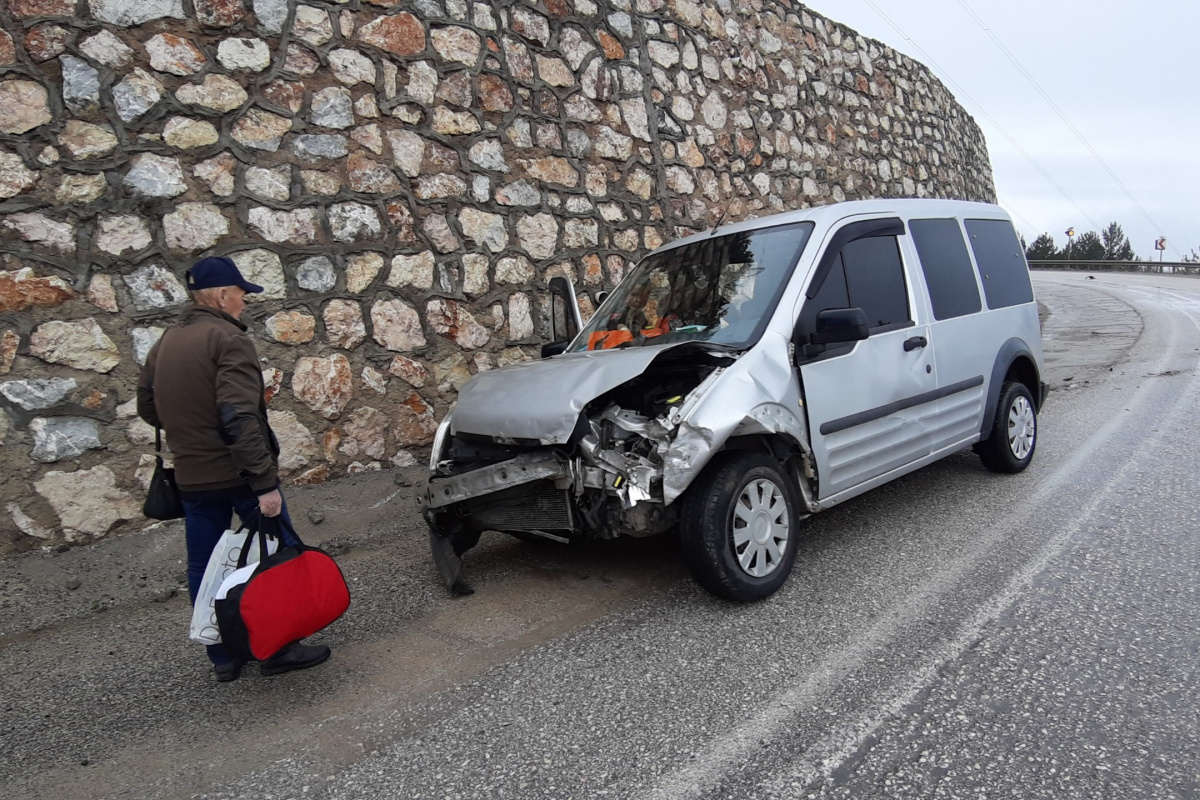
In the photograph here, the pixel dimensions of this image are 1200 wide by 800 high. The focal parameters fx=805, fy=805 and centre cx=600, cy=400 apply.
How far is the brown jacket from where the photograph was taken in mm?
3314

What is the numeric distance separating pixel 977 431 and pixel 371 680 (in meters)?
4.26

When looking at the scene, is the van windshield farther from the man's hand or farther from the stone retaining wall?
the man's hand

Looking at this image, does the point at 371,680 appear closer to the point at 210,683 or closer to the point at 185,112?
the point at 210,683

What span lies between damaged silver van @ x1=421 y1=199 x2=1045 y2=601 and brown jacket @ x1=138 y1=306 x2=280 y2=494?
102cm

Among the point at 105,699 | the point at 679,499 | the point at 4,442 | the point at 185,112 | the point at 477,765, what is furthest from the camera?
the point at 185,112

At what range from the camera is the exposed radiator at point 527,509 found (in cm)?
394

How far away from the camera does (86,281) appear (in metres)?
4.83

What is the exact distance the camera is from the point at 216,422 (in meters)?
3.43

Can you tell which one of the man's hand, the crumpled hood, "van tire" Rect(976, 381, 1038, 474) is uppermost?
the crumpled hood

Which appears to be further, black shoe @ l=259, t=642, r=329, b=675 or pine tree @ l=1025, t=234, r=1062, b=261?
pine tree @ l=1025, t=234, r=1062, b=261

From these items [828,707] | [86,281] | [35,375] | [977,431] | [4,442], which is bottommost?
[828,707]

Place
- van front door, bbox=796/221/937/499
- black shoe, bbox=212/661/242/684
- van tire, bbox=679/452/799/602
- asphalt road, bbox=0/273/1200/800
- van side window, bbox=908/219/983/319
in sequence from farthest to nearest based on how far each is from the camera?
van side window, bbox=908/219/983/319
van front door, bbox=796/221/937/499
van tire, bbox=679/452/799/602
black shoe, bbox=212/661/242/684
asphalt road, bbox=0/273/1200/800

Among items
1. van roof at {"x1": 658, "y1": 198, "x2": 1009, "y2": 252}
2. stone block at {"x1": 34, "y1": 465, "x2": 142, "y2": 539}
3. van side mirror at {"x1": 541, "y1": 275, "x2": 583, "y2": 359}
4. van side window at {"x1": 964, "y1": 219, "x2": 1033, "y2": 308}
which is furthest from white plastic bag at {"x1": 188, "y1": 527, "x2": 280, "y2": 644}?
van side window at {"x1": 964, "y1": 219, "x2": 1033, "y2": 308}

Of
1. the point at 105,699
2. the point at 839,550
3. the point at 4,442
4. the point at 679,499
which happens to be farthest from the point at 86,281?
the point at 839,550
